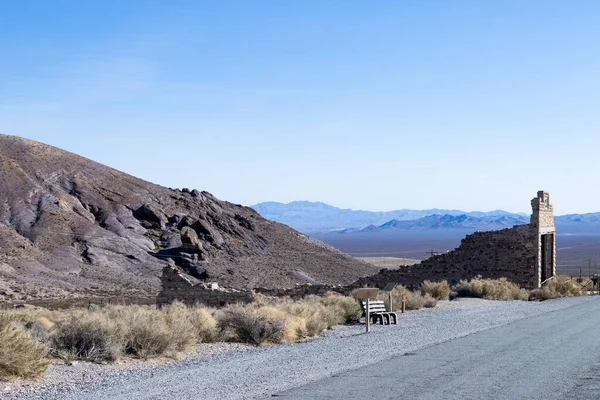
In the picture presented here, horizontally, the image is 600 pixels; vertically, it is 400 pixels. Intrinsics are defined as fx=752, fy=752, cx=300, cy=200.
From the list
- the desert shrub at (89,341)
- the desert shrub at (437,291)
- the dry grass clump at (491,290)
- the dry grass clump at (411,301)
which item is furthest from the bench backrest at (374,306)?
the dry grass clump at (491,290)

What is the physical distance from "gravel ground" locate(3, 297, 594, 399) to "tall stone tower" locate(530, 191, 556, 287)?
51.5 ft

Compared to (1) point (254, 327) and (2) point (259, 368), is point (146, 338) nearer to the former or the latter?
(2) point (259, 368)

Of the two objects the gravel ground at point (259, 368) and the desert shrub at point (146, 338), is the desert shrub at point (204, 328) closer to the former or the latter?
the gravel ground at point (259, 368)

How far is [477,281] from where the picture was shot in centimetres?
3419

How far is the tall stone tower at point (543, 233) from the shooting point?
36062 millimetres

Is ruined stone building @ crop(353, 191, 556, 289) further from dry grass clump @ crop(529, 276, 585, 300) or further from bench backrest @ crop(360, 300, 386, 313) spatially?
bench backrest @ crop(360, 300, 386, 313)

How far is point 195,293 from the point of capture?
102 feet

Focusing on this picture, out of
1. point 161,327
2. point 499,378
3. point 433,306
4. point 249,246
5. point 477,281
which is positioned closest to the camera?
point 499,378

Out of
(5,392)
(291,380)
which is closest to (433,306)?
(291,380)

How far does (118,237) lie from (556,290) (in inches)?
1528

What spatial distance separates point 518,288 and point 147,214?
1661 inches

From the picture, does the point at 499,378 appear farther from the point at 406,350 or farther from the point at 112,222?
the point at 112,222

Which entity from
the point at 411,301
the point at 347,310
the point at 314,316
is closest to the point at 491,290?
the point at 411,301

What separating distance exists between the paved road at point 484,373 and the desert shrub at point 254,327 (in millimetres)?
3599
